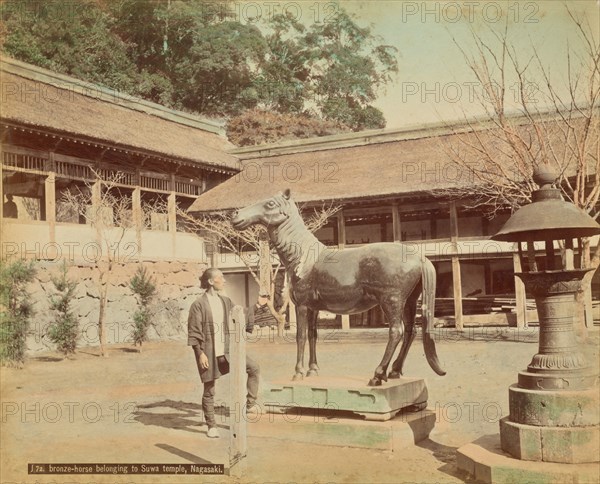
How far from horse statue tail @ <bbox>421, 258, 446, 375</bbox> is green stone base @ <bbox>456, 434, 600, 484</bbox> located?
4.59 ft

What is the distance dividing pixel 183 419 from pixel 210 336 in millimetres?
1760

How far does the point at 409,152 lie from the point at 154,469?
14520 millimetres

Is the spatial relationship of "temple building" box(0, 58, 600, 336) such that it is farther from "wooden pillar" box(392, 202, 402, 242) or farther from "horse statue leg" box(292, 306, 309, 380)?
"horse statue leg" box(292, 306, 309, 380)

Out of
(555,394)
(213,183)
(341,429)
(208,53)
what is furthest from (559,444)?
(213,183)

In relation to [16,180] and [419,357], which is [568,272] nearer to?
[419,357]

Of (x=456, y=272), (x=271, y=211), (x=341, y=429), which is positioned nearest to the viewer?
→ (x=341, y=429)

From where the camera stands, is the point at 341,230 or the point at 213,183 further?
the point at 213,183

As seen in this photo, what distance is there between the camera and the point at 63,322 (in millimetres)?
A: 12578

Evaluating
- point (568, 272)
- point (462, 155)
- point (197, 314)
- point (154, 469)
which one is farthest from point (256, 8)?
point (462, 155)

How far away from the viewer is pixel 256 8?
7023 mm

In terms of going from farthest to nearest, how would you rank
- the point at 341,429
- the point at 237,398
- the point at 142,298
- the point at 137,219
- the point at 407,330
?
the point at 137,219 < the point at 142,298 < the point at 407,330 < the point at 341,429 < the point at 237,398

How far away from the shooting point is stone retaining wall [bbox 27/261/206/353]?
1302 cm

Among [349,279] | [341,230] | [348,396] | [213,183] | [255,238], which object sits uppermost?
[213,183]

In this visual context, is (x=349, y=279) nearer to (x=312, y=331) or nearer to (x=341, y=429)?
(x=312, y=331)
